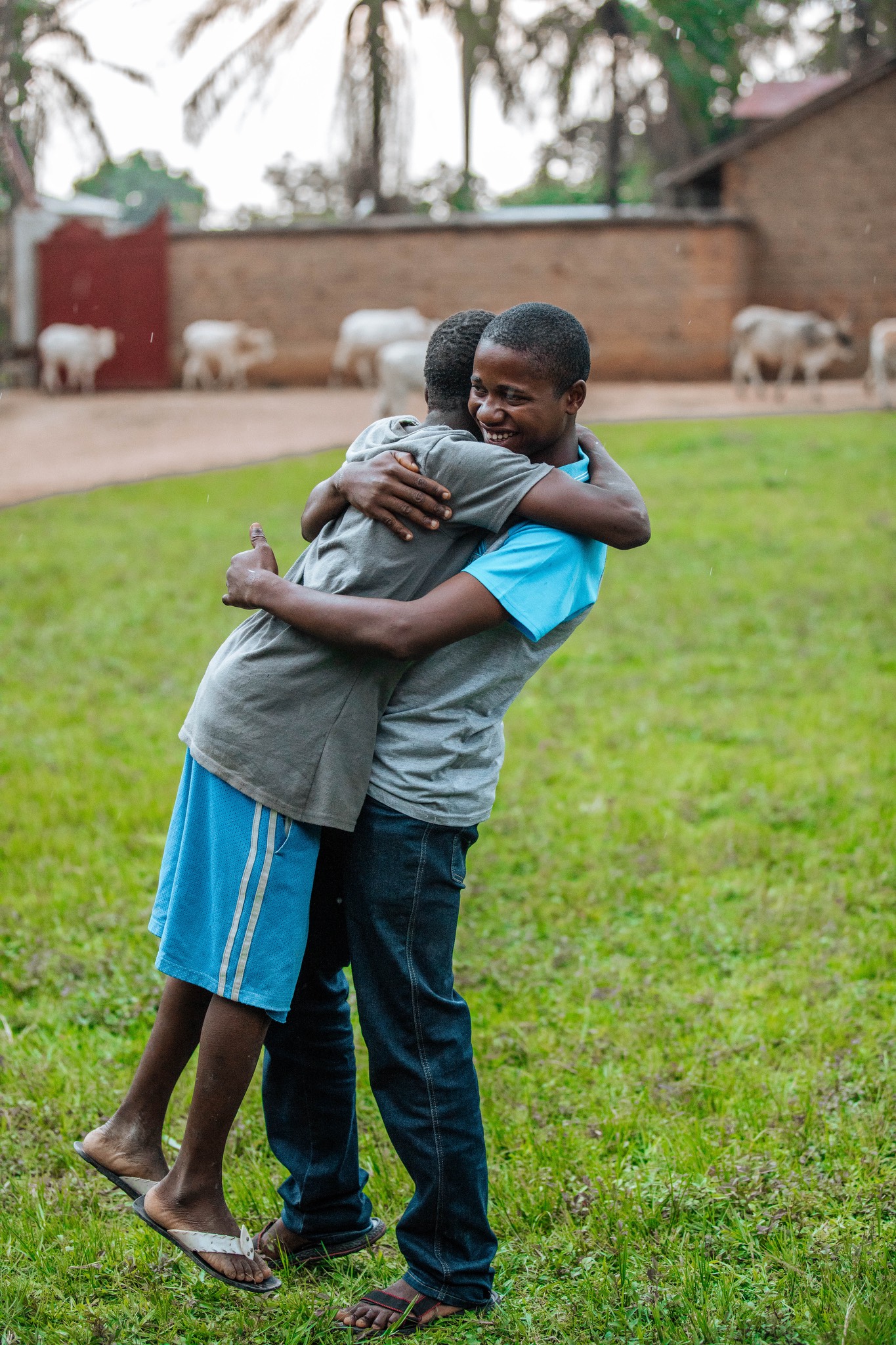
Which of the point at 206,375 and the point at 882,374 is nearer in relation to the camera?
the point at 882,374

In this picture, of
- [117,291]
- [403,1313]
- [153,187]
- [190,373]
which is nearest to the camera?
[403,1313]

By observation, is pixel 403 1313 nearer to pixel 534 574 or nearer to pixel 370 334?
pixel 534 574

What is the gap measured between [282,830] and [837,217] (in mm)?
21802

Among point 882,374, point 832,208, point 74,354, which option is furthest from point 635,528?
point 832,208

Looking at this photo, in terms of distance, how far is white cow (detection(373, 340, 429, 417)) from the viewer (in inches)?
609

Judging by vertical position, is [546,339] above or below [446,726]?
above

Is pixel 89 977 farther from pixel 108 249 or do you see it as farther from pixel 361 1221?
pixel 108 249

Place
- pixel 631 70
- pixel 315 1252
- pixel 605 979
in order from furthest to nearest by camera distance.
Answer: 1. pixel 631 70
2. pixel 605 979
3. pixel 315 1252

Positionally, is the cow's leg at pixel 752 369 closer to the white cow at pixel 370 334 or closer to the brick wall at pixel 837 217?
the brick wall at pixel 837 217

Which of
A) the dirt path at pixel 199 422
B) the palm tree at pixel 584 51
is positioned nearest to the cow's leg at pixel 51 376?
the dirt path at pixel 199 422

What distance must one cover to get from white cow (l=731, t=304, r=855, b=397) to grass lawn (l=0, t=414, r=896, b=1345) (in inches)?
447

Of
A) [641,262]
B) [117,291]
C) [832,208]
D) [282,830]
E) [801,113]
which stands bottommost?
[282,830]

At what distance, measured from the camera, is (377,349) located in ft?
65.0

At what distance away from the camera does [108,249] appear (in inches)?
870
